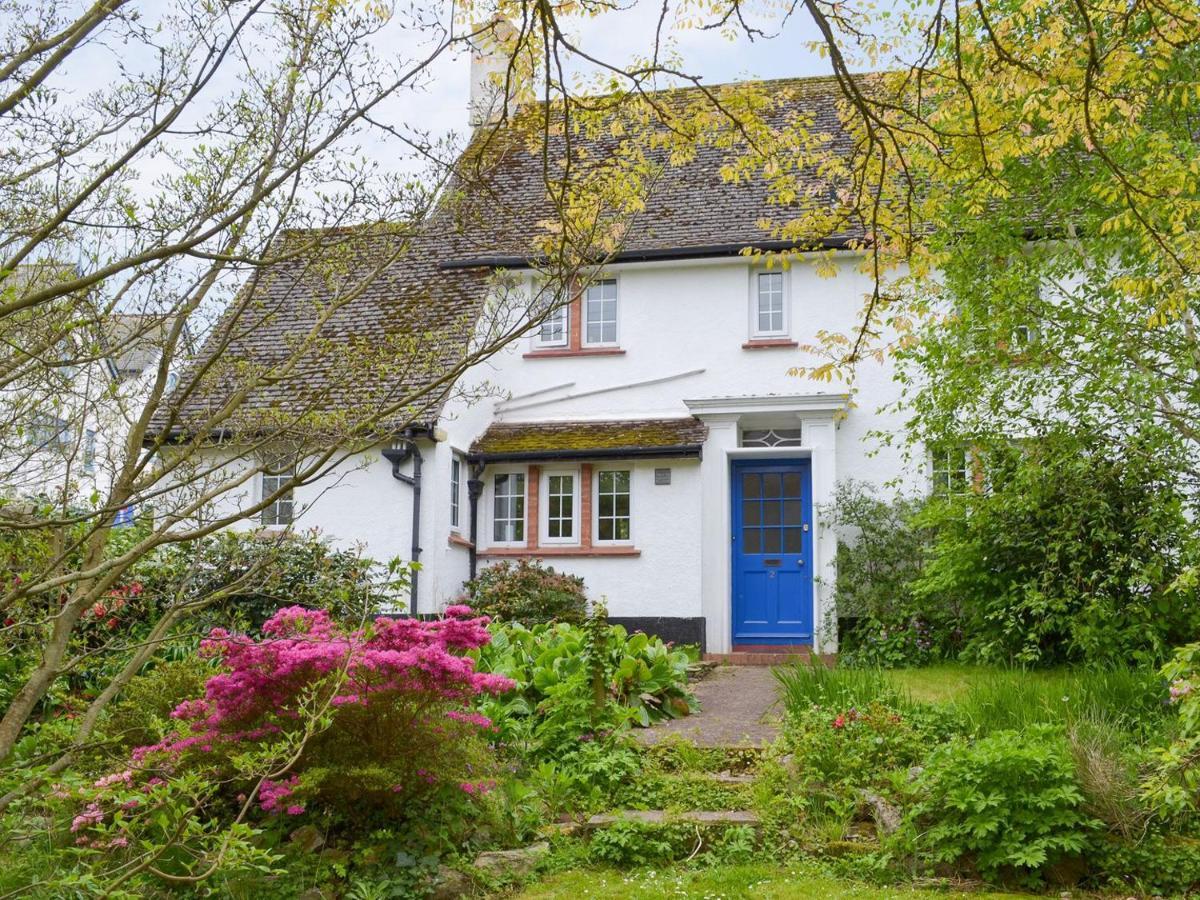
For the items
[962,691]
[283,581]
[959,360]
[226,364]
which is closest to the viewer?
[226,364]

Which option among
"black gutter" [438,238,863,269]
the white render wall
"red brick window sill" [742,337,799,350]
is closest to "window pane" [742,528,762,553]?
the white render wall

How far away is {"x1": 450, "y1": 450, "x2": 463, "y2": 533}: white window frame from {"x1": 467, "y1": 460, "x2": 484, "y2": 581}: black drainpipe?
0.53 feet

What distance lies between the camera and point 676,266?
1714 cm

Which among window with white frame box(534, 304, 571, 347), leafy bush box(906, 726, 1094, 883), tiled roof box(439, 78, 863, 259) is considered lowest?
leafy bush box(906, 726, 1094, 883)

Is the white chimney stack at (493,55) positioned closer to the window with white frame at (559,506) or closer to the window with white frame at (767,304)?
the window with white frame at (559,506)

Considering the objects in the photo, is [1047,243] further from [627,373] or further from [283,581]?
[283,581]

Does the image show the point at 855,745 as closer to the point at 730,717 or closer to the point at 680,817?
the point at 680,817

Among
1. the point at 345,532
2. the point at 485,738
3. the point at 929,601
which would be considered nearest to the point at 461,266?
the point at 345,532

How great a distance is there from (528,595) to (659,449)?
2686mm

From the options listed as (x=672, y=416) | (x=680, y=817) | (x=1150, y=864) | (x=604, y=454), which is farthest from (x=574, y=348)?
(x=1150, y=864)

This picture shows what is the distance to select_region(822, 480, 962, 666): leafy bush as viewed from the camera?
14008 mm

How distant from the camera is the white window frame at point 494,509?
16797 millimetres

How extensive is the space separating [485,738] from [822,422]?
8475mm

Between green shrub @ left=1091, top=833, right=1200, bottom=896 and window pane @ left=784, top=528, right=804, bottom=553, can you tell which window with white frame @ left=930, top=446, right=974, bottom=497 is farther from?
green shrub @ left=1091, top=833, right=1200, bottom=896
